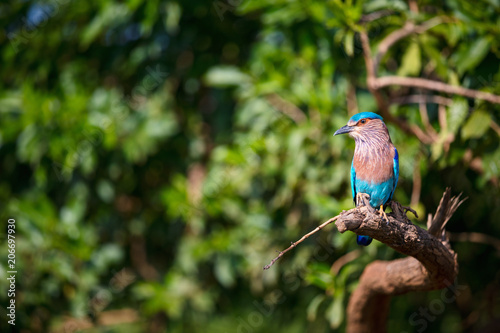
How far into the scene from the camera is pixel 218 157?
393 cm

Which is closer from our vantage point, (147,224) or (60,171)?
(60,171)

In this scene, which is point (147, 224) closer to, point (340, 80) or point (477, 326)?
point (340, 80)

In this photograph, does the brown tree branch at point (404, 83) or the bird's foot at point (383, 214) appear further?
the brown tree branch at point (404, 83)

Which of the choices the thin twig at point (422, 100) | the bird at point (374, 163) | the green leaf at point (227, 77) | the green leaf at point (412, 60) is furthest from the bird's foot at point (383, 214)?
the green leaf at point (227, 77)

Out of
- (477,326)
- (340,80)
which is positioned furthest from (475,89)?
(477,326)

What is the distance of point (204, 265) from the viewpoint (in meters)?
4.52

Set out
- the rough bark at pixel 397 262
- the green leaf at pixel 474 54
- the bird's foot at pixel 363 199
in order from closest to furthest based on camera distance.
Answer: the rough bark at pixel 397 262
the bird's foot at pixel 363 199
the green leaf at pixel 474 54

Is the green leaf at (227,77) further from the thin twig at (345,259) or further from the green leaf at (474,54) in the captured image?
the green leaf at (474,54)

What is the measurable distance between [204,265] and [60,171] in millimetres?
1270

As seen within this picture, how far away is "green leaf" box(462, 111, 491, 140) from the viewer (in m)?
3.01

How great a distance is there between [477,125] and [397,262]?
2.78ft

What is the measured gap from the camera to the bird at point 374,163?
238 centimetres

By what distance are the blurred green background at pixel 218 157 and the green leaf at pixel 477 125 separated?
0.05ft

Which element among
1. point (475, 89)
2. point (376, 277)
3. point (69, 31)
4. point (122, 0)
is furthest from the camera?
point (69, 31)
